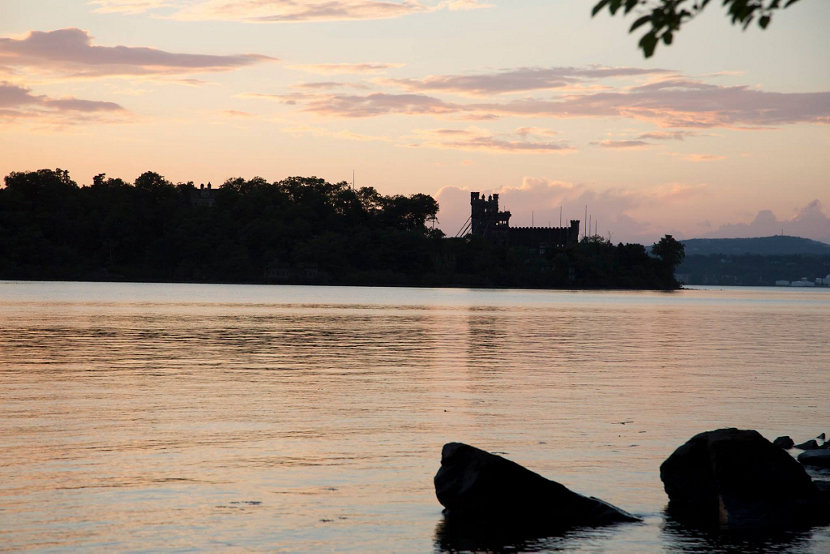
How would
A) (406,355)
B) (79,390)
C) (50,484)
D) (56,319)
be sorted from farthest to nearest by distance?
(56,319) < (406,355) < (79,390) < (50,484)

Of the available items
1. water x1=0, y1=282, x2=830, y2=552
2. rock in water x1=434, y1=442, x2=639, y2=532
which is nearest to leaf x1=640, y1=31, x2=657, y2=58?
water x1=0, y1=282, x2=830, y2=552

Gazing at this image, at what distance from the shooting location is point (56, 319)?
84188 mm

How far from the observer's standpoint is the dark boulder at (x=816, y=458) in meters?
23.7

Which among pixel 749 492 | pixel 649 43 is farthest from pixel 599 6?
pixel 749 492

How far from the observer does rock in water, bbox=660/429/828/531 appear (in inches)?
748

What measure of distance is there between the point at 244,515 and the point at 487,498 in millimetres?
4244

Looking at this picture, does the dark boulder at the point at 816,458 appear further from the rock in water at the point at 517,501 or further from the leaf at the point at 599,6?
the leaf at the point at 599,6

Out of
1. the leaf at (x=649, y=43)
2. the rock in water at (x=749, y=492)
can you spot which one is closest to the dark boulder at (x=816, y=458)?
the rock in water at (x=749, y=492)

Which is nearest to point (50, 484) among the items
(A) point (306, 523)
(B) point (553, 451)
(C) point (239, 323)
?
(A) point (306, 523)

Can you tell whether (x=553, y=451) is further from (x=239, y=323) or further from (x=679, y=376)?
(x=239, y=323)

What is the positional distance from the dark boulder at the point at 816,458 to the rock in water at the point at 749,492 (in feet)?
13.9

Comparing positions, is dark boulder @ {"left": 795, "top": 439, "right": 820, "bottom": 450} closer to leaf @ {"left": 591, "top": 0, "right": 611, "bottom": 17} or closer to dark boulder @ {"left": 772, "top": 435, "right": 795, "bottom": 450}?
dark boulder @ {"left": 772, "top": 435, "right": 795, "bottom": 450}

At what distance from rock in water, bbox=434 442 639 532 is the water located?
1.70ft

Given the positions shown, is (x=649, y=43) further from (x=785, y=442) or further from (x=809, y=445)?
(x=785, y=442)
